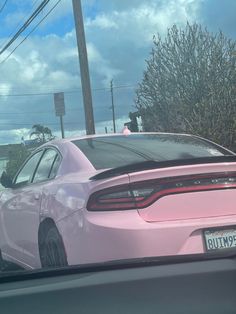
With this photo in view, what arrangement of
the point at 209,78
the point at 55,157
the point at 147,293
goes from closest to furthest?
the point at 147,293
the point at 55,157
the point at 209,78

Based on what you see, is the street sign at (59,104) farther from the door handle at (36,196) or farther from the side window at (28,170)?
the door handle at (36,196)

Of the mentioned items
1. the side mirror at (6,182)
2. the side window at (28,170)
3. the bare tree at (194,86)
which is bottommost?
the side mirror at (6,182)

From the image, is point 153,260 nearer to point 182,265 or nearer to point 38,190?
point 182,265

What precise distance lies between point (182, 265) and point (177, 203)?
35.2 inches

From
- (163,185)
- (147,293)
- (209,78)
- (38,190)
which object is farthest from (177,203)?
(209,78)

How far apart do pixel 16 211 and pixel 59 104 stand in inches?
408

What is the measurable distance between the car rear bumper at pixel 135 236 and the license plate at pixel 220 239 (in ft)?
0.14

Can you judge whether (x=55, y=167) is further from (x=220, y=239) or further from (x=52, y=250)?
(x=220, y=239)

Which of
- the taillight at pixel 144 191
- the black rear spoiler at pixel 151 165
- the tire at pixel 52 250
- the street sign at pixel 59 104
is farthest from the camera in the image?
the street sign at pixel 59 104

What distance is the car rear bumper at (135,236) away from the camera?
4.06 m

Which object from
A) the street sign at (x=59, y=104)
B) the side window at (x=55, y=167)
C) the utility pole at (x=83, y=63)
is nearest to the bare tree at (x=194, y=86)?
the utility pole at (x=83, y=63)

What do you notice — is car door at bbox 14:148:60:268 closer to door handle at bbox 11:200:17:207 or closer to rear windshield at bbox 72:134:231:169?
door handle at bbox 11:200:17:207

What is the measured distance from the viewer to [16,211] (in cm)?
621

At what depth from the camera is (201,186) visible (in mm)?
4293
